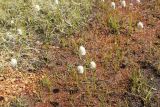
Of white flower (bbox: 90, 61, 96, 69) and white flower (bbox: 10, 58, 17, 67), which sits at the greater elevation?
white flower (bbox: 10, 58, 17, 67)

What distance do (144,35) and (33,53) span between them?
5.10 feet

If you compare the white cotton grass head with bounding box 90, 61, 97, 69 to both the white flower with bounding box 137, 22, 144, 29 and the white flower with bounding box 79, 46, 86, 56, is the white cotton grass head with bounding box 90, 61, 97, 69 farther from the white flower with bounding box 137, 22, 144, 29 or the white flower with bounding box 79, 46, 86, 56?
the white flower with bounding box 137, 22, 144, 29

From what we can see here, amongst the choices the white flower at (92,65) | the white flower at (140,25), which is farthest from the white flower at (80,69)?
the white flower at (140,25)

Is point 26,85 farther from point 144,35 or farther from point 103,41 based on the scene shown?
point 144,35

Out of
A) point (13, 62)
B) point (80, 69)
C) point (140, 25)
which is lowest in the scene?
point (80, 69)

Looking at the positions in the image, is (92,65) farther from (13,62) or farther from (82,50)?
(13,62)

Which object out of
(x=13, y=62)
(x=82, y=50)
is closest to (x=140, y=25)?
(x=82, y=50)

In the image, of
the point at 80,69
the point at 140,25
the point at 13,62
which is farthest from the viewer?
the point at 140,25

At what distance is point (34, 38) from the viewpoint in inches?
222

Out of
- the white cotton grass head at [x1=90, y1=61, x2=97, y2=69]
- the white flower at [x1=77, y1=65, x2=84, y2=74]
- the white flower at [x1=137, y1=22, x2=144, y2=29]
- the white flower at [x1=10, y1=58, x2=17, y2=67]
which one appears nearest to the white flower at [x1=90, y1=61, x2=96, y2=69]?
the white cotton grass head at [x1=90, y1=61, x2=97, y2=69]

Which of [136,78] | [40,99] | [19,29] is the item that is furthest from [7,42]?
[136,78]

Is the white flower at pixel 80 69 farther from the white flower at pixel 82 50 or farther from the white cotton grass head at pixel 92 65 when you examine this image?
Result: the white flower at pixel 82 50

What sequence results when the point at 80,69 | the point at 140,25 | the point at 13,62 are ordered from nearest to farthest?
the point at 80,69 → the point at 13,62 → the point at 140,25

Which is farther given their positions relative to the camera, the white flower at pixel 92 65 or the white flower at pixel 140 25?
the white flower at pixel 140 25
